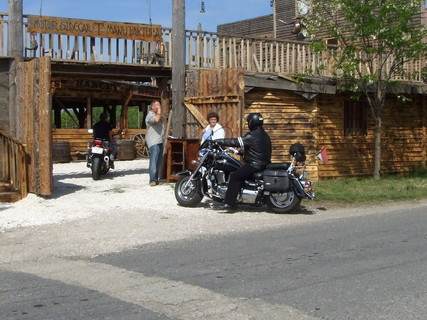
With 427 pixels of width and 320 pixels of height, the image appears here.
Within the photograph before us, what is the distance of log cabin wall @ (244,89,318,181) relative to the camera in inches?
599

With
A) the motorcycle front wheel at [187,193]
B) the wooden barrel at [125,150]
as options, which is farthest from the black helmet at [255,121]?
the wooden barrel at [125,150]

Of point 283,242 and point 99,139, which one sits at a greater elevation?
point 99,139

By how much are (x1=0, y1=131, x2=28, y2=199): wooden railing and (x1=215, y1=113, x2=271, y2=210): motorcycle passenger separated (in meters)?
3.82

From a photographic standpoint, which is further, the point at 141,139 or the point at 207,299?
the point at 141,139

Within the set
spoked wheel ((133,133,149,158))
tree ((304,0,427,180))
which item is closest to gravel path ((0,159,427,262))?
tree ((304,0,427,180))

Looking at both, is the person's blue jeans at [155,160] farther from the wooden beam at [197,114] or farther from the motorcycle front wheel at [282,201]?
the motorcycle front wheel at [282,201]

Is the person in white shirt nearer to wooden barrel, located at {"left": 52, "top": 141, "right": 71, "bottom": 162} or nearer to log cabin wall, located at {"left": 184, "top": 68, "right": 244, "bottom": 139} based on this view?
log cabin wall, located at {"left": 184, "top": 68, "right": 244, "bottom": 139}

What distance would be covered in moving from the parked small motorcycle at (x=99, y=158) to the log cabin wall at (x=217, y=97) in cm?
199

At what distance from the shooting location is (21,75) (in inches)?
475

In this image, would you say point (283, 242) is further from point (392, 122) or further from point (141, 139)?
point (141, 139)

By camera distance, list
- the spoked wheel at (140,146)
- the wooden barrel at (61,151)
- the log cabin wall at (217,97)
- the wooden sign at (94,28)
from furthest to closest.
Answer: the spoked wheel at (140,146) < the wooden barrel at (61,151) < the wooden sign at (94,28) < the log cabin wall at (217,97)

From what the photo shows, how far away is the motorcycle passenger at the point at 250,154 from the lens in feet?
35.0

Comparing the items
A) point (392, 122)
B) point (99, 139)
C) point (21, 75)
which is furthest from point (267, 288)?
point (392, 122)

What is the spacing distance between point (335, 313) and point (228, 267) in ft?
6.21
